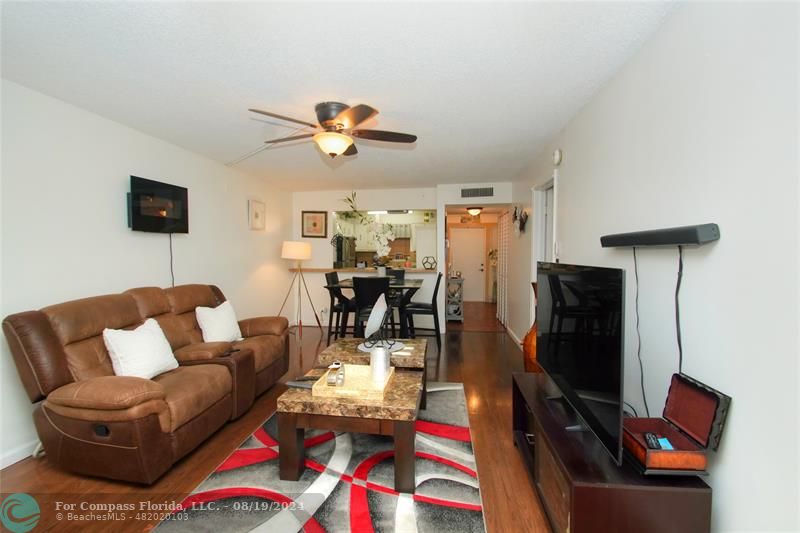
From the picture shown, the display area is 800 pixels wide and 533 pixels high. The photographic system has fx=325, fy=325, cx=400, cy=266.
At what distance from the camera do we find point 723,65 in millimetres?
1187

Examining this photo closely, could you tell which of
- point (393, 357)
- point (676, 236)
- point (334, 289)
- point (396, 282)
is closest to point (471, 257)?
point (396, 282)

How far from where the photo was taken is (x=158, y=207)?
301cm

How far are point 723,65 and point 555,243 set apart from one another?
76.3 inches

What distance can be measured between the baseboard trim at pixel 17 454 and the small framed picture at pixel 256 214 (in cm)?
299

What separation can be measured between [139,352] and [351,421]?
5.16ft

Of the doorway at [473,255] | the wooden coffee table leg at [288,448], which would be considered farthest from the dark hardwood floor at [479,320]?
the wooden coffee table leg at [288,448]

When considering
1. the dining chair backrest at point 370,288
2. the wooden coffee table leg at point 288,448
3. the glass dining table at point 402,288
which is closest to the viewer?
the wooden coffee table leg at point 288,448

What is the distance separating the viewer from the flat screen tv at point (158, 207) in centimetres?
279

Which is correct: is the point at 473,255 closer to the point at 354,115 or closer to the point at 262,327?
the point at 262,327

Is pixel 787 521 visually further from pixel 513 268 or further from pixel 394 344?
pixel 513 268

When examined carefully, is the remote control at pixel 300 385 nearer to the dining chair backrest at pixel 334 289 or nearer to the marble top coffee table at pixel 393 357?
the marble top coffee table at pixel 393 357

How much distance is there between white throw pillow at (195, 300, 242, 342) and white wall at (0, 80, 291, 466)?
61 cm

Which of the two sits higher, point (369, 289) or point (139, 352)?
point (369, 289)

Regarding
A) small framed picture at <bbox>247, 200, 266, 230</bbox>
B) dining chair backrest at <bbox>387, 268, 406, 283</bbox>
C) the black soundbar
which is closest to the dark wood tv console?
the black soundbar
